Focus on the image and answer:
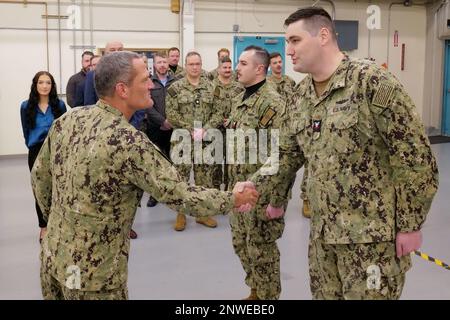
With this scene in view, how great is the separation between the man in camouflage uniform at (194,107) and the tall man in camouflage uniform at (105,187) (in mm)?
3238

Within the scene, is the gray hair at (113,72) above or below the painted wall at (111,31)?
below

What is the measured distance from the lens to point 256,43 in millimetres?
10719

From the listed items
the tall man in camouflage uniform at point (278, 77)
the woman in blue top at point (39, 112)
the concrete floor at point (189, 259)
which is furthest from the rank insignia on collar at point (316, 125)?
the tall man in camouflage uniform at point (278, 77)

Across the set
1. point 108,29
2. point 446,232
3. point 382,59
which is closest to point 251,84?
point 446,232

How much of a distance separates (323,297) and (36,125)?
315cm

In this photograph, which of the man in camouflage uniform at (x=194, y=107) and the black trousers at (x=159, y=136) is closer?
the man in camouflage uniform at (x=194, y=107)

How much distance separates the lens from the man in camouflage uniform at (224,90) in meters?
5.73

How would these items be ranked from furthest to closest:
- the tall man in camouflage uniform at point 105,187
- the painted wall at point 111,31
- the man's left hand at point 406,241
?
1. the painted wall at point 111,31
2. the man's left hand at point 406,241
3. the tall man in camouflage uniform at point 105,187

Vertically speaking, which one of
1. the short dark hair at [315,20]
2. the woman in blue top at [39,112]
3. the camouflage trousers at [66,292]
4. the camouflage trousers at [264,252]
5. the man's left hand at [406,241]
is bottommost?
the camouflage trousers at [264,252]

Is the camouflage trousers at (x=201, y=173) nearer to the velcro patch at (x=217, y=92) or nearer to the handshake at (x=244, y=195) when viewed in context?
the velcro patch at (x=217, y=92)

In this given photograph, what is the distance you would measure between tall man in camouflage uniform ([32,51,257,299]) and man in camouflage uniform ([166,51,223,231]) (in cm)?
324

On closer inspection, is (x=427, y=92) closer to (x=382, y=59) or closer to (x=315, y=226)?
(x=382, y=59)

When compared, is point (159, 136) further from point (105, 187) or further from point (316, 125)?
point (105, 187)

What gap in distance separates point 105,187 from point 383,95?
1.10 meters
